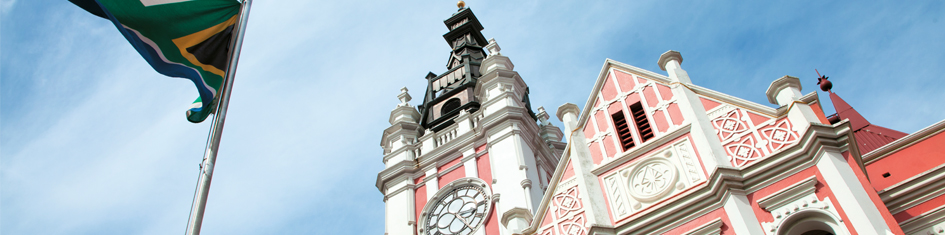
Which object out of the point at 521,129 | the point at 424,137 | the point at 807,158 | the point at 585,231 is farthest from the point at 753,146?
the point at 424,137

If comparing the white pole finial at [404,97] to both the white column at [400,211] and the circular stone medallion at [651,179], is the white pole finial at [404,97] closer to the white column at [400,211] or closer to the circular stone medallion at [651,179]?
the white column at [400,211]

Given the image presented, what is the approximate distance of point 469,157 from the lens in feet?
78.9

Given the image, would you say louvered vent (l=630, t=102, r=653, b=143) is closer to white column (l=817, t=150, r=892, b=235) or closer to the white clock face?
white column (l=817, t=150, r=892, b=235)

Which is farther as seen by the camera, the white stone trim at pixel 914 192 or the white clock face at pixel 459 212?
the white clock face at pixel 459 212

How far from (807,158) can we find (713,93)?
8.31 ft

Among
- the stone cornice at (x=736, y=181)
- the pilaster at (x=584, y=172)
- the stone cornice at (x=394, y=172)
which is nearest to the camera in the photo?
the stone cornice at (x=736, y=181)

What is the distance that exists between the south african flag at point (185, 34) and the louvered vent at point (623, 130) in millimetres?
7192

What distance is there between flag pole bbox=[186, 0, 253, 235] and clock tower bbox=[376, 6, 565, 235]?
911 centimetres

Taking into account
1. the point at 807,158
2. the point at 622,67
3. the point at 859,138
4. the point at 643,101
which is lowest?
the point at 807,158

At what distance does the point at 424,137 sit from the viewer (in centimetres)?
2652

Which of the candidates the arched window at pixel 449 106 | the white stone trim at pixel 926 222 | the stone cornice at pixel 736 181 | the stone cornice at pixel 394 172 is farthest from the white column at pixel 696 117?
the arched window at pixel 449 106

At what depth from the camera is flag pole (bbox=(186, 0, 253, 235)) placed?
910 centimetres

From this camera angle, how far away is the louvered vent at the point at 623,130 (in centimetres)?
1442

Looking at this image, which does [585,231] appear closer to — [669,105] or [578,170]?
[578,170]
